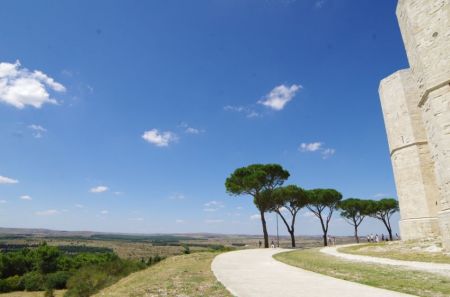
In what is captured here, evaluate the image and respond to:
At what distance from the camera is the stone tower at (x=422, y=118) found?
15.9 m

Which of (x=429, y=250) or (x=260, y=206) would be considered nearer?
(x=429, y=250)

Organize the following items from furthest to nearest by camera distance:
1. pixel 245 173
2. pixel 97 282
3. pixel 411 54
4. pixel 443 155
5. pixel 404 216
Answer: pixel 245 173, pixel 404 216, pixel 97 282, pixel 411 54, pixel 443 155

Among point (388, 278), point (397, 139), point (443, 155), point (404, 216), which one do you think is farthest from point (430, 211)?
point (388, 278)

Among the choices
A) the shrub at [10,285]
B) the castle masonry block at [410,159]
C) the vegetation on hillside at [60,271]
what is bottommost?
the shrub at [10,285]

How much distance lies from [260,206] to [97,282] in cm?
2130

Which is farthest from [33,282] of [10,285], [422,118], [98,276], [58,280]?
[422,118]

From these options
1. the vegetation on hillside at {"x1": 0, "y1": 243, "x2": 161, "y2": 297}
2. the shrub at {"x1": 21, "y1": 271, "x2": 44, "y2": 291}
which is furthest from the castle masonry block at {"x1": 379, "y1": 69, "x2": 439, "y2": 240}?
the shrub at {"x1": 21, "y1": 271, "x2": 44, "y2": 291}

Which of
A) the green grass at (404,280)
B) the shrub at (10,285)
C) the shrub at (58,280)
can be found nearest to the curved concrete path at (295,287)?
the green grass at (404,280)

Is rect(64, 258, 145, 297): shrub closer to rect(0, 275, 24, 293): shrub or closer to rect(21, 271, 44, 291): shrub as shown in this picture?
rect(21, 271, 44, 291): shrub

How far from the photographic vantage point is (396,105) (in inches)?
1025

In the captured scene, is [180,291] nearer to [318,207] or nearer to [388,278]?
[388,278]

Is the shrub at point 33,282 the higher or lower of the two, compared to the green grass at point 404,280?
lower

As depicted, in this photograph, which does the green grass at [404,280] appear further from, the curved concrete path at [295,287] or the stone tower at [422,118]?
the stone tower at [422,118]

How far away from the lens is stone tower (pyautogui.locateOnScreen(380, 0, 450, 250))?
52.3 feet
